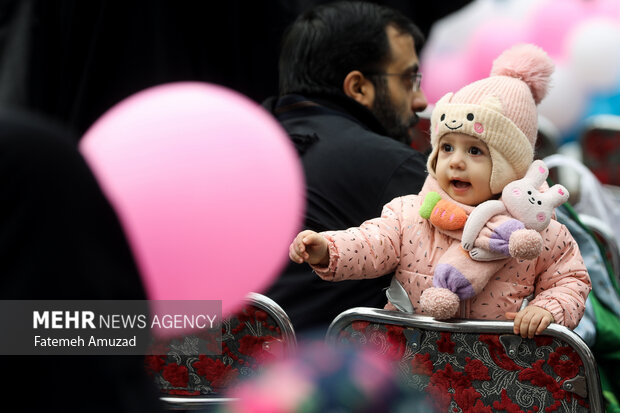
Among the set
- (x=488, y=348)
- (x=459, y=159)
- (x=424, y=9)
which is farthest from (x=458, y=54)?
(x=488, y=348)

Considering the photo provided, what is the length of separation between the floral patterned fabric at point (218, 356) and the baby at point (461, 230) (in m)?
0.17

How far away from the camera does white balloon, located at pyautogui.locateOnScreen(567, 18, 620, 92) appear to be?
475 centimetres

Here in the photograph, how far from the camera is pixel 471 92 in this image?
201 centimetres

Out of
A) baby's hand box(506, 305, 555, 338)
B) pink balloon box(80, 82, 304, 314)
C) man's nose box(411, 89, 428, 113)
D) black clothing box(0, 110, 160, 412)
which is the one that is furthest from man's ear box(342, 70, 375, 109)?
black clothing box(0, 110, 160, 412)

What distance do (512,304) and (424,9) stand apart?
2625 millimetres

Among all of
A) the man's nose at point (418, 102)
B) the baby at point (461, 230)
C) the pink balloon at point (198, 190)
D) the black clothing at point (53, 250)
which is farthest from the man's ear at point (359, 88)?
the black clothing at point (53, 250)

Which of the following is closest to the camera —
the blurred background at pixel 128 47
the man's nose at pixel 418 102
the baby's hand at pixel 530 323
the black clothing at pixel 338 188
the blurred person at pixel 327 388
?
the blurred person at pixel 327 388

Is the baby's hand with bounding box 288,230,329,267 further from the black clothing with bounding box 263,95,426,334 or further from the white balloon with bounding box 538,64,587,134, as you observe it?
the white balloon with bounding box 538,64,587,134

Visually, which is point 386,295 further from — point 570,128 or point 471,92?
point 570,128

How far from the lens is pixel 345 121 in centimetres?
262

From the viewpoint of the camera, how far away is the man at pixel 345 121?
7.67ft

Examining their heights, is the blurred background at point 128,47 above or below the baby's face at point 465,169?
above

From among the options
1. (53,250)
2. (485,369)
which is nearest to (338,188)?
(485,369)

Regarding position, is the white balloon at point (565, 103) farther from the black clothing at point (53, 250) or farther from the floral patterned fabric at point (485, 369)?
the black clothing at point (53, 250)
